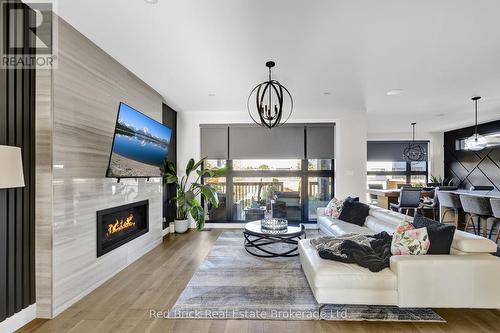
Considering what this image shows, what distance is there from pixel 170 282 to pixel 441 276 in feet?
9.06

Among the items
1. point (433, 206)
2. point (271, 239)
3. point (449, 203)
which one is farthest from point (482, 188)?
point (271, 239)

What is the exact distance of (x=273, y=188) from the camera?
5781mm

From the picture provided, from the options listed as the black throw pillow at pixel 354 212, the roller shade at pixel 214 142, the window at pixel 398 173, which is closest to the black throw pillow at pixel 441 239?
the black throw pillow at pixel 354 212

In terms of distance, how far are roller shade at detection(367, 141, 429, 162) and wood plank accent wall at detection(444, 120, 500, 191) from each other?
2.23ft

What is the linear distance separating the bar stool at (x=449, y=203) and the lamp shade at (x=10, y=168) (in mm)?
6874

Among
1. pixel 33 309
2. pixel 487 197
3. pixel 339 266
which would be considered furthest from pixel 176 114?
pixel 487 197

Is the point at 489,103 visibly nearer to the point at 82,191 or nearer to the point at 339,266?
the point at 339,266

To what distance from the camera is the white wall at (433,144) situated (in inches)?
333

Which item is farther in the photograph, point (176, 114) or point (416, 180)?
point (416, 180)

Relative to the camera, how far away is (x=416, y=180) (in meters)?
8.66

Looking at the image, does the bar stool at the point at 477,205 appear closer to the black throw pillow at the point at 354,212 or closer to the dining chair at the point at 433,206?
the dining chair at the point at 433,206

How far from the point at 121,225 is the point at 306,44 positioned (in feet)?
10.7

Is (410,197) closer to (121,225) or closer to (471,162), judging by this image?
(471,162)

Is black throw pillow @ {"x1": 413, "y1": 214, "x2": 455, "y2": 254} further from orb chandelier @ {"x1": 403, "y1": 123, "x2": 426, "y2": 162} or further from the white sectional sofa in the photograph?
orb chandelier @ {"x1": 403, "y1": 123, "x2": 426, "y2": 162}
